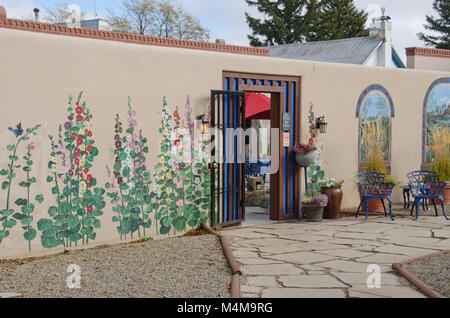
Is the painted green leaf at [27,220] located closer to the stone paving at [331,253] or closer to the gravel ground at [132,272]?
the gravel ground at [132,272]

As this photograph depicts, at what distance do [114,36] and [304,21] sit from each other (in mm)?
19128

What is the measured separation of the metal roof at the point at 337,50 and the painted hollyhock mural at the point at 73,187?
16.1m

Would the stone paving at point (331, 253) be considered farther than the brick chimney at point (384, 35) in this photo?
No

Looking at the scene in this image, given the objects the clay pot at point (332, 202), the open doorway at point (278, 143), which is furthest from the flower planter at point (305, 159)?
the clay pot at point (332, 202)

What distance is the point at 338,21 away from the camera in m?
32.4

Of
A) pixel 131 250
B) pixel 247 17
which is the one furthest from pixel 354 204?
pixel 247 17

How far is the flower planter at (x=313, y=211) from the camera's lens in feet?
29.6

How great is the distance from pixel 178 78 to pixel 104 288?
3.62 metres

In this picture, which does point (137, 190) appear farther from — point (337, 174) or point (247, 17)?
point (247, 17)

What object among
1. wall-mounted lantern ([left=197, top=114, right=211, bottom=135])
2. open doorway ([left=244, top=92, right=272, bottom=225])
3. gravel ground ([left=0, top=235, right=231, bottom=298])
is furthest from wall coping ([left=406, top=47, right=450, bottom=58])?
gravel ground ([left=0, top=235, right=231, bottom=298])

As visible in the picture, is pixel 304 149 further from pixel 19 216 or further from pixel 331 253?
pixel 19 216

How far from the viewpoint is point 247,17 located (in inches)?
1276

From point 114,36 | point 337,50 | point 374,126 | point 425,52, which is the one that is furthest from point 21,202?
point 337,50

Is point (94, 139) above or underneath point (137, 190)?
above
